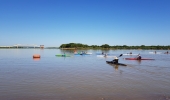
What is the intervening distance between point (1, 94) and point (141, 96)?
835cm

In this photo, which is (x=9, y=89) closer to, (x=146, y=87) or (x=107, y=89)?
(x=107, y=89)

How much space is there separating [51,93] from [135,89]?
571 centimetres

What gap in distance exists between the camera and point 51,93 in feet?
33.1

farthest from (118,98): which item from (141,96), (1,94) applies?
(1,94)

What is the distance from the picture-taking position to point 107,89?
440 inches

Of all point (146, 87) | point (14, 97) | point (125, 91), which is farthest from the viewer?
point (146, 87)

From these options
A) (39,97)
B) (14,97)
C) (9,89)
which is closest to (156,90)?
(39,97)

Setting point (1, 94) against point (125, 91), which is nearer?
point (1, 94)

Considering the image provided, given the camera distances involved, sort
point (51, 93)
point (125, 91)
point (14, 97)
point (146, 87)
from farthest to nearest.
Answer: point (146, 87)
point (125, 91)
point (51, 93)
point (14, 97)

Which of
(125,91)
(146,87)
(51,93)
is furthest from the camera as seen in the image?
(146,87)

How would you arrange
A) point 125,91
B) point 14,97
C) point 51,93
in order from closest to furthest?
point 14,97, point 51,93, point 125,91

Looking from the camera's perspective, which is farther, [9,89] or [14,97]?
[9,89]

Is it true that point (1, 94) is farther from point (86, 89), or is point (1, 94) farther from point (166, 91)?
point (166, 91)

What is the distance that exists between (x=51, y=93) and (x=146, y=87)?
269 inches
